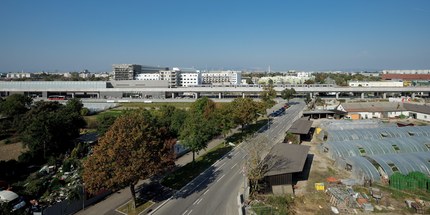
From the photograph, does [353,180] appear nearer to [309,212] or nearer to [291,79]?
[309,212]

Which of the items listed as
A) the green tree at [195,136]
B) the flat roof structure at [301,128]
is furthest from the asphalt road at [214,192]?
the flat roof structure at [301,128]

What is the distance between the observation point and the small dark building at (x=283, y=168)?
76.3ft

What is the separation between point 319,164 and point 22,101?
60433 millimetres

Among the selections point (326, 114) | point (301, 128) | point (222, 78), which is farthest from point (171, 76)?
point (301, 128)

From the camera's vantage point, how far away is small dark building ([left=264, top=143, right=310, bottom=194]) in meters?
23.3

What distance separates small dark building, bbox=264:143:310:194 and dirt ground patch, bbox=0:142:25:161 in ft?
105

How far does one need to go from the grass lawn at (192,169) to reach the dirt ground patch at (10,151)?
22.2 m

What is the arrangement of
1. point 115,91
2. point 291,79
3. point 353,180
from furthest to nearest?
point 291,79 → point 115,91 → point 353,180

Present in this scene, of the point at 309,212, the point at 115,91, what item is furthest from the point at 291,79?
the point at 309,212

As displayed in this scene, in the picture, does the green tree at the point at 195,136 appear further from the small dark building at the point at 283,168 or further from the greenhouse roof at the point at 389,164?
the greenhouse roof at the point at 389,164

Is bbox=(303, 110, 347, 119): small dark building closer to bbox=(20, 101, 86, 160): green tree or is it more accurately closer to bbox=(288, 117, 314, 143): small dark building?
bbox=(288, 117, 314, 143): small dark building

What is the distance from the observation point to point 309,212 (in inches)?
781

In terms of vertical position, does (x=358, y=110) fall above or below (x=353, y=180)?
above

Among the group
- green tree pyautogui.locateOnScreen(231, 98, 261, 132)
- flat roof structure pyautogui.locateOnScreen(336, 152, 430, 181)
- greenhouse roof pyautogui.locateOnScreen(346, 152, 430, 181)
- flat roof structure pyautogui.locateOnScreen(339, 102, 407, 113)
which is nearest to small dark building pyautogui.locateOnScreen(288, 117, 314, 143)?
green tree pyautogui.locateOnScreen(231, 98, 261, 132)
